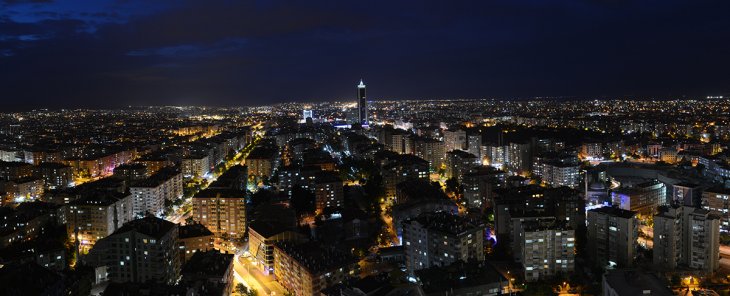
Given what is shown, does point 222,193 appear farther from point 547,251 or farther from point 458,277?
point 547,251

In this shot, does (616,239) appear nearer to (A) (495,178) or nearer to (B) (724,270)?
(B) (724,270)

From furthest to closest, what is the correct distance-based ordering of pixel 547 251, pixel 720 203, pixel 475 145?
pixel 475 145 < pixel 720 203 < pixel 547 251

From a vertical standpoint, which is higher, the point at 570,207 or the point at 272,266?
the point at 570,207

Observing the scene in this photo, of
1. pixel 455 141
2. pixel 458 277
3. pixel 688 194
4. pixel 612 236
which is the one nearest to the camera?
pixel 458 277

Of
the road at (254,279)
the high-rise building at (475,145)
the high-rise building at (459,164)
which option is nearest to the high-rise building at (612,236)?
the road at (254,279)

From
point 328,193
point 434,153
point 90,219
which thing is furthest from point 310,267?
point 434,153

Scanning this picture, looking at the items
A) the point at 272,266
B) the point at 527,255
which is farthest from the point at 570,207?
the point at 272,266

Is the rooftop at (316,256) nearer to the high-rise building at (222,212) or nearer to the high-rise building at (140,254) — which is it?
the high-rise building at (140,254)
